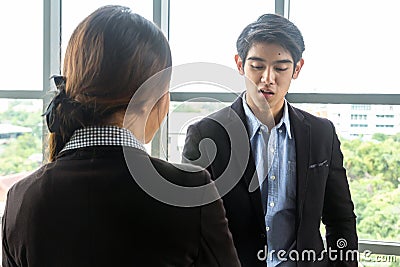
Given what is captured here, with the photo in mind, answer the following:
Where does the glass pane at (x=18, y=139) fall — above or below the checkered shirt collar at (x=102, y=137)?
below

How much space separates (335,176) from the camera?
158 centimetres

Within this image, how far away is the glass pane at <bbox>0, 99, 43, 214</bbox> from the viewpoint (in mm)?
2828

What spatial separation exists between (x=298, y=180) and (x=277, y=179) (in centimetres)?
7

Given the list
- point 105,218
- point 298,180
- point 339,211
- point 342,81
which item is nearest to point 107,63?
point 105,218

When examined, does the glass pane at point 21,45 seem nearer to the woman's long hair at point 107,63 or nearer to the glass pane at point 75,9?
the glass pane at point 75,9

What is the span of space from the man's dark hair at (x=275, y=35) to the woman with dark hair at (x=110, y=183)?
28.4 inches

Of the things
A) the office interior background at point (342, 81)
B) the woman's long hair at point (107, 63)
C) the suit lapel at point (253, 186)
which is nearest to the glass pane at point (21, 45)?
the office interior background at point (342, 81)

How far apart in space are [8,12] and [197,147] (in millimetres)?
2008

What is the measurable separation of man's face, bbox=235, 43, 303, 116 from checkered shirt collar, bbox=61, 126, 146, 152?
760 mm

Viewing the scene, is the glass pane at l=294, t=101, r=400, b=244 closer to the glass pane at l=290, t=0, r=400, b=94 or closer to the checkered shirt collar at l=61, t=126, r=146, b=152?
the glass pane at l=290, t=0, r=400, b=94

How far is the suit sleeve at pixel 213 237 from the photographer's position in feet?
2.85

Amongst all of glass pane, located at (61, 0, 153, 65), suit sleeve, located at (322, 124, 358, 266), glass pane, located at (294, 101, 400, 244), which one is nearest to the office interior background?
glass pane, located at (294, 101, 400, 244)

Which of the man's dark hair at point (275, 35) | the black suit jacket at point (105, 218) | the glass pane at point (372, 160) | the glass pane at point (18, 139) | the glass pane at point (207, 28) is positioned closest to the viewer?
the black suit jacket at point (105, 218)

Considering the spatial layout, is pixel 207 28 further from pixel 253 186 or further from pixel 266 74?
pixel 253 186
